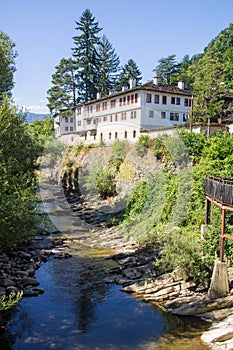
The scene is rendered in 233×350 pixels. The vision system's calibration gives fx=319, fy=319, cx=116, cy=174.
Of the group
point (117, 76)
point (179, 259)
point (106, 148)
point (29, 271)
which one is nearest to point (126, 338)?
point (179, 259)

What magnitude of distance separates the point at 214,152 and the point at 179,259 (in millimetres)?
12305

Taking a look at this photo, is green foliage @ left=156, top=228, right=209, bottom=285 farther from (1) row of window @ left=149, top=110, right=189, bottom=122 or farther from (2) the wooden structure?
(1) row of window @ left=149, top=110, right=189, bottom=122

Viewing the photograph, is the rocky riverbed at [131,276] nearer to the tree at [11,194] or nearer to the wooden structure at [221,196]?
the wooden structure at [221,196]

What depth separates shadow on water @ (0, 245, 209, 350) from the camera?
1162cm

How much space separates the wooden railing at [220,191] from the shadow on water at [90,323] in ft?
17.8

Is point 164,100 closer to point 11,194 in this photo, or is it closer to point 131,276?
point 131,276

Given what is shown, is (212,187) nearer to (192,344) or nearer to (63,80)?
(192,344)

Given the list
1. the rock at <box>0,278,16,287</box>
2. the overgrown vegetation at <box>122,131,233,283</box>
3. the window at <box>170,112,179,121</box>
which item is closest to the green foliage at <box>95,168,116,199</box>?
the overgrown vegetation at <box>122,131,233,283</box>

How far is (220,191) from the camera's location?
1469 cm

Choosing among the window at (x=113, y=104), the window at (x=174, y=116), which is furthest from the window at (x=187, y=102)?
the window at (x=113, y=104)

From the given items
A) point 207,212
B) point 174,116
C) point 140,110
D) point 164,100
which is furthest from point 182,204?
point 174,116

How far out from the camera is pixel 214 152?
80.9ft

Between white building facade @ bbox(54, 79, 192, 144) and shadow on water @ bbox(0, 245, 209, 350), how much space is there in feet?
76.6

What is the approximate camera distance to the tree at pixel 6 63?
76.3 ft
